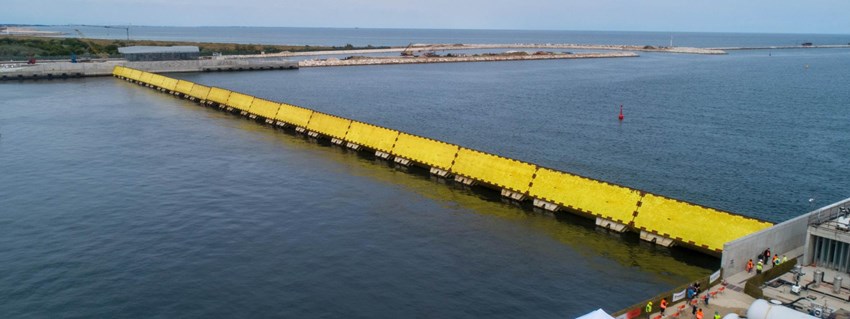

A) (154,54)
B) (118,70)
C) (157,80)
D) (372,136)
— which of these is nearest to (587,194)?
(372,136)

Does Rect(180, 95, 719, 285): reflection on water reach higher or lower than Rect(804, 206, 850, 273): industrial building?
lower

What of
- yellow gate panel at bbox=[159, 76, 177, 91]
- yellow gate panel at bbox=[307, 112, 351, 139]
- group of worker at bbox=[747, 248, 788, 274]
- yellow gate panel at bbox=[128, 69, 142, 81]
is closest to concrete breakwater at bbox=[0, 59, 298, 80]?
yellow gate panel at bbox=[128, 69, 142, 81]

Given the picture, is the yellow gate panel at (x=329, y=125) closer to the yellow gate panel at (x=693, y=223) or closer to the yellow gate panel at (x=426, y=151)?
the yellow gate panel at (x=426, y=151)

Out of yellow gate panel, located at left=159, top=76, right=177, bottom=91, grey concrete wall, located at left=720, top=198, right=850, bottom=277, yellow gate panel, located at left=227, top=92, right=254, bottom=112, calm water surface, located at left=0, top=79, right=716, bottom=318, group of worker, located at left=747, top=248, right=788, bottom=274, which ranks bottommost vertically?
calm water surface, located at left=0, top=79, right=716, bottom=318

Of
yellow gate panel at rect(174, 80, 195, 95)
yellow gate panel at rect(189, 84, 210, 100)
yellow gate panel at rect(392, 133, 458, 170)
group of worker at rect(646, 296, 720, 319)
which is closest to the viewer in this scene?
group of worker at rect(646, 296, 720, 319)

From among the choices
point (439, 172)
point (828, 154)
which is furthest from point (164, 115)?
point (828, 154)

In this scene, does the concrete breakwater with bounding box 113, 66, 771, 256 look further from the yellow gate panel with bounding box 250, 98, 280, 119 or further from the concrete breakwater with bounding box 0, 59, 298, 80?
the concrete breakwater with bounding box 0, 59, 298, 80

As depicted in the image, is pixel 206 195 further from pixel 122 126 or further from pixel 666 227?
pixel 122 126

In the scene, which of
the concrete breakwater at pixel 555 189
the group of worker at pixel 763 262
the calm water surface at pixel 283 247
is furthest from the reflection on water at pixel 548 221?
the group of worker at pixel 763 262
